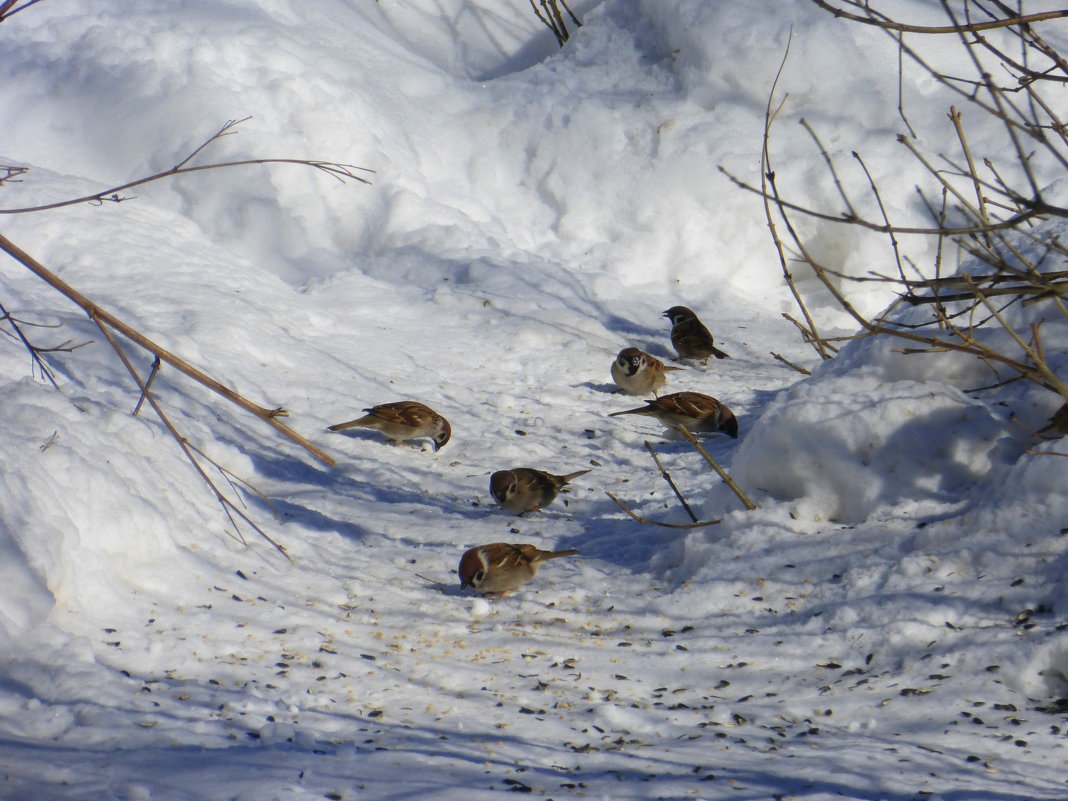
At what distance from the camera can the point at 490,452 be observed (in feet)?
19.0

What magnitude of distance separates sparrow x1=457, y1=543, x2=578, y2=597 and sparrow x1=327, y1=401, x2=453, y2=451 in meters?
1.66

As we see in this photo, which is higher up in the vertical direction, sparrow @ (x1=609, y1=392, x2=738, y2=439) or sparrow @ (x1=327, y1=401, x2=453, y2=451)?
sparrow @ (x1=609, y1=392, x2=738, y2=439)

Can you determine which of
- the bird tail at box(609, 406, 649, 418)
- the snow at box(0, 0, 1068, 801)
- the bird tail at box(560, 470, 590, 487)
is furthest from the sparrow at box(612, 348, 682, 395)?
the bird tail at box(560, 470, 590, 487)

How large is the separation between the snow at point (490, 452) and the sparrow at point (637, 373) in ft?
0.59

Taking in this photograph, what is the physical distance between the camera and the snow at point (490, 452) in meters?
2.78

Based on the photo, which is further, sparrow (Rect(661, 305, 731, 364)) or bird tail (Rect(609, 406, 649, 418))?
sparrow (Rect(661, 305, 731, 364))

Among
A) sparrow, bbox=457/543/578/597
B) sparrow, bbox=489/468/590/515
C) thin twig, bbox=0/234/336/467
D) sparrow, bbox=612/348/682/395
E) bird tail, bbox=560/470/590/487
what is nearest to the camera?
thin twig, bbox=0/234/336/467

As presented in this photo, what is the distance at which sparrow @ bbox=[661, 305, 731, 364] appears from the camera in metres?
7.13

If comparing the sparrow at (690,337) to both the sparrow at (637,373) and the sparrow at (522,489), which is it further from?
the sparrow at (522,489)

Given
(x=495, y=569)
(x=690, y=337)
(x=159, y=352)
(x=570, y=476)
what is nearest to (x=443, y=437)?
(x=570, y=476)

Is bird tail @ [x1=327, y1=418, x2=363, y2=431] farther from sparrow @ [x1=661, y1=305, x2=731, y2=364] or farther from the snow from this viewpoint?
sparrow @ [x1=661, y1=305, x2=731, y2=364]

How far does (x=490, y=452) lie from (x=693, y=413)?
122cm

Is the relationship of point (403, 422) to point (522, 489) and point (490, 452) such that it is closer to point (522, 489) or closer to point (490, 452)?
point (490, 452)

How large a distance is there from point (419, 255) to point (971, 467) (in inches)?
197
